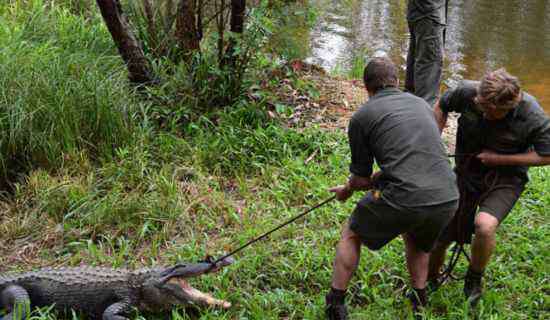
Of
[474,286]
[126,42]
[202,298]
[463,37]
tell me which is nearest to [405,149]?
[474,286]

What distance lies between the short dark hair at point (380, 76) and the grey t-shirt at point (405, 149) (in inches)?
2.5

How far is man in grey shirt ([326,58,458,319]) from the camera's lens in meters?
3.04

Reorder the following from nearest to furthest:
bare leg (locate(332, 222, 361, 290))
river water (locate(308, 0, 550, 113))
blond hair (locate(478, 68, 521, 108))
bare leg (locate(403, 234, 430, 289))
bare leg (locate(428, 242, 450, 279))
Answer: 1. blond hair (locate(478, 68, 521, 108))
2. bare leg (locate(332, 222, 361, 290))
3. bare leg (locate(403, 234, 430, 289))
4. bare leg (locate(428, 242, 450, 279))
5. river water (locate(308, 0, 550, 113))

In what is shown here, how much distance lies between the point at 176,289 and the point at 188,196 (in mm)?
1377

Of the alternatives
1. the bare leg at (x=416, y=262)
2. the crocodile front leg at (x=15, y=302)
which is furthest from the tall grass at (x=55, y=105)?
the bare leg at (x=416, y=262)

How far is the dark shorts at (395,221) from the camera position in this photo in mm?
3051

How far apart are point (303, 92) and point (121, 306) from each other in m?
3.97

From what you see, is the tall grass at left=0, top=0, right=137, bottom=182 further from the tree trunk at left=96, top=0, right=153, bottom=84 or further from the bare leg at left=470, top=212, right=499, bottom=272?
the bare leg at left=470, top=212, right=499, bottom=272

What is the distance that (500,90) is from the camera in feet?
10.4

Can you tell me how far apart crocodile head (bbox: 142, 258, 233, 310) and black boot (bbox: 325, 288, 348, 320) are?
649 mm

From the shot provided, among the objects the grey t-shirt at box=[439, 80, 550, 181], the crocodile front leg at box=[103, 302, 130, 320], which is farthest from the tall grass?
the grey t-shirt at box=[439, 80, 550, 181]

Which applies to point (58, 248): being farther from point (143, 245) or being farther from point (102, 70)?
point (102, 70)

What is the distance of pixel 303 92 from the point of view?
Answer: 686cm

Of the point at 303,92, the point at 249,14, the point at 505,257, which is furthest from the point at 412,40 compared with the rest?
the point at 505,257
